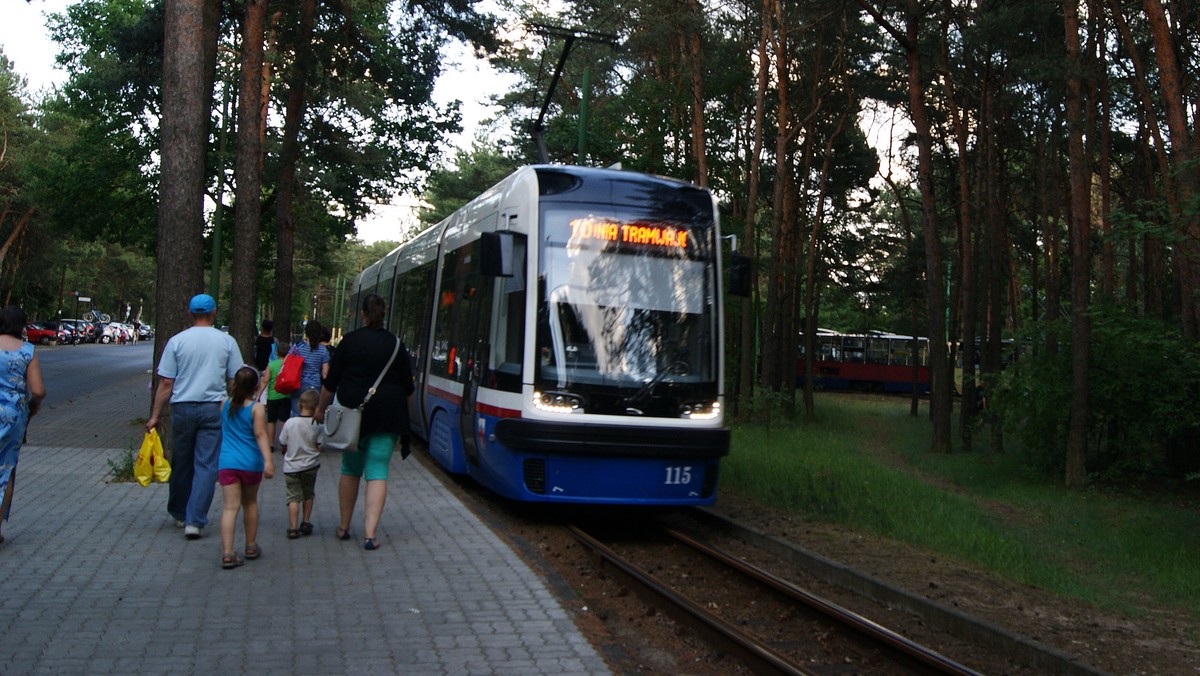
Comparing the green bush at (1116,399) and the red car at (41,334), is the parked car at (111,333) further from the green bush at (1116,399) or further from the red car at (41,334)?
the green bush at (1116,399)

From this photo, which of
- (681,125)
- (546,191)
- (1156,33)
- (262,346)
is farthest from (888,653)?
(681,125)

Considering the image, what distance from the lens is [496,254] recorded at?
10.6 meters

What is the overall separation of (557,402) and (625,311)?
1.09m

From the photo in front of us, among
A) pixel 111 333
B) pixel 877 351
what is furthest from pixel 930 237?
pixel 111 333

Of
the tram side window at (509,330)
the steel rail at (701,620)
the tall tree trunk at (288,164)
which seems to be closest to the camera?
the steel rail at (701,620)

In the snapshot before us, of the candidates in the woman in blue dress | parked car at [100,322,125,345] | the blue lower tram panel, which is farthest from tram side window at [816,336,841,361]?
the woman in blue dress

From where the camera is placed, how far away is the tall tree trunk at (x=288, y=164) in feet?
68.6

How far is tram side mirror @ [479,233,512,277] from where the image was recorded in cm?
1058

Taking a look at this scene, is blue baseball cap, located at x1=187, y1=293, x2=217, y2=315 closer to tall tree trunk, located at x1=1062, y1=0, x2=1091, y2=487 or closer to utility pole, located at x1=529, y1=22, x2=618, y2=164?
utility pole, located at x1=529, y1=22, x2=618, y2=164

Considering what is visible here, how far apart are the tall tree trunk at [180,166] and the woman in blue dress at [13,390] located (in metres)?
4.36

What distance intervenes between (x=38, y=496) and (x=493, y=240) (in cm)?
494

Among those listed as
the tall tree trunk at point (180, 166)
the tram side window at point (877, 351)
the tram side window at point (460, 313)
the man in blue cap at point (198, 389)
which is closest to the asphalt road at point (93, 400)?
the tall tree trunk at point (180, 166)

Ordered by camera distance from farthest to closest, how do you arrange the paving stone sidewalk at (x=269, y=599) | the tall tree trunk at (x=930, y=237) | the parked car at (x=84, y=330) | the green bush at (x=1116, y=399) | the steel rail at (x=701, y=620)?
the parked car at (x=84, y=330)
the tall tree trunk at (x=930, y=237)
the green bush at (x=1116, y=399)
the steel rail at (x=701, y=620)
the paving stone sidewalk at (x=269, y=599)

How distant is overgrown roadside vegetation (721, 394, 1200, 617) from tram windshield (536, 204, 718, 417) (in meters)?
2.86
